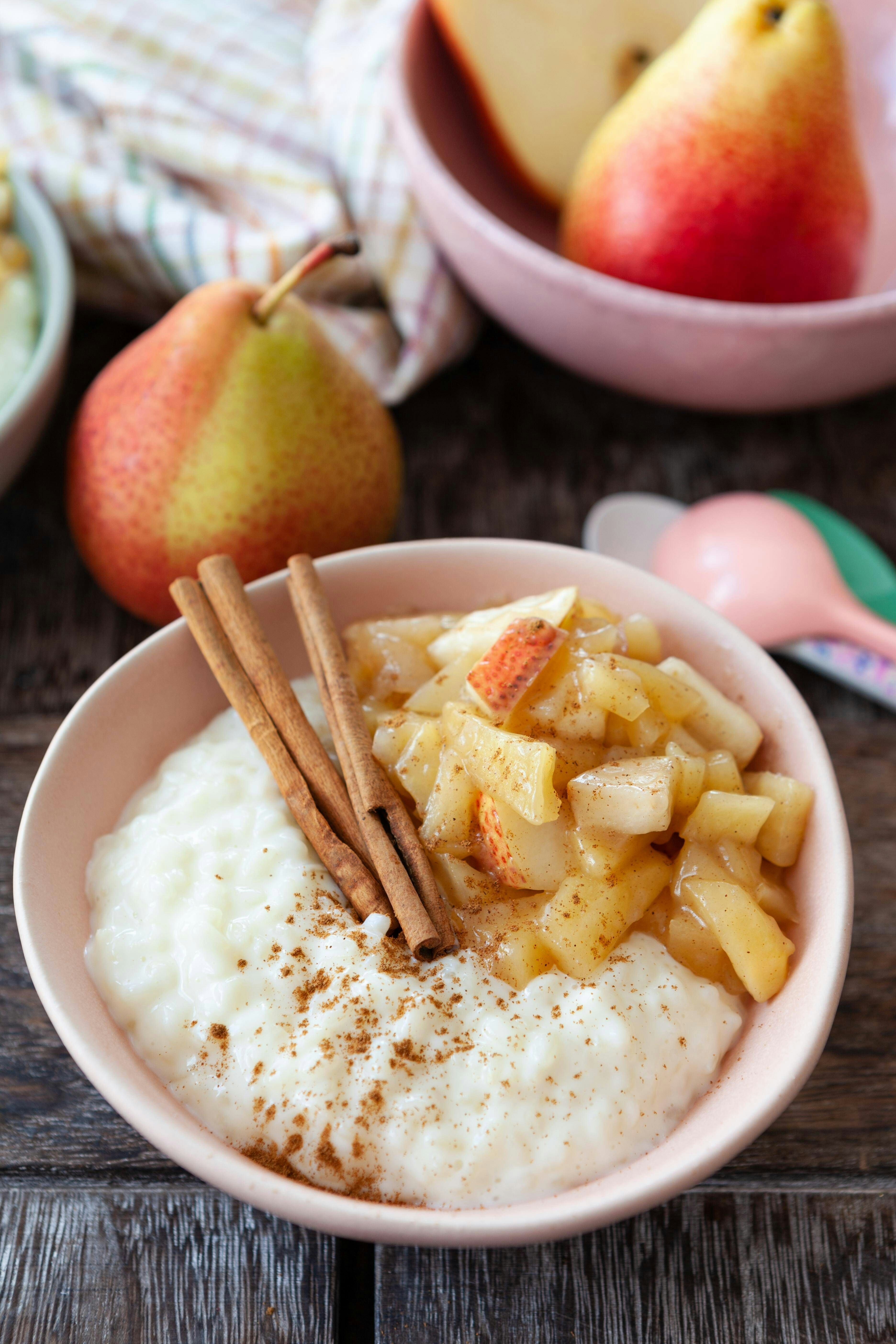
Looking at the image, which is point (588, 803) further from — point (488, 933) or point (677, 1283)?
point (677, 1283)

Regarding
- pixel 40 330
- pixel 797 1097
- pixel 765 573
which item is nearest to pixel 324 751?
pixel 797 1097

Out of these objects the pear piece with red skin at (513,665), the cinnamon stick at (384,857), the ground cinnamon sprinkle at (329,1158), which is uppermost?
the pear piece with red skin at (513,665)

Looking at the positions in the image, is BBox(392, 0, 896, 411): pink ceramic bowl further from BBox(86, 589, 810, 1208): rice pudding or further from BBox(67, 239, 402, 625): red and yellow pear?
BBox(86, 589, 810, 1208): rice pudding

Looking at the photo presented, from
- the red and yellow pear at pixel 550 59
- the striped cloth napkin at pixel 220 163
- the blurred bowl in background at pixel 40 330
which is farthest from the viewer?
the striped cloth napkin at pixel 220 163

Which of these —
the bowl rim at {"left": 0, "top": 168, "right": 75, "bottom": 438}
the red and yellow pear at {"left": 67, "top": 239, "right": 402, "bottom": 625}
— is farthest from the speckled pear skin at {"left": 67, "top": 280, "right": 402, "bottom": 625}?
the bowl rim at {"left": 0, "top": 168, "right": 75, "bottom": 438}

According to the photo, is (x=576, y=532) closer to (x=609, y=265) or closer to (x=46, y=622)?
(x=609, y=265)

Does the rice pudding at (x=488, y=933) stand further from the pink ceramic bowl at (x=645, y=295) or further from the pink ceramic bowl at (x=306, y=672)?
the pink ceramic bowl at (x=645, y=295)

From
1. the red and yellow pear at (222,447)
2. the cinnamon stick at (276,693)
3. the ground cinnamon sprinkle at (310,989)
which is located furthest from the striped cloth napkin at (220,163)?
the ground cinnamon sprinkle at (310,989)
